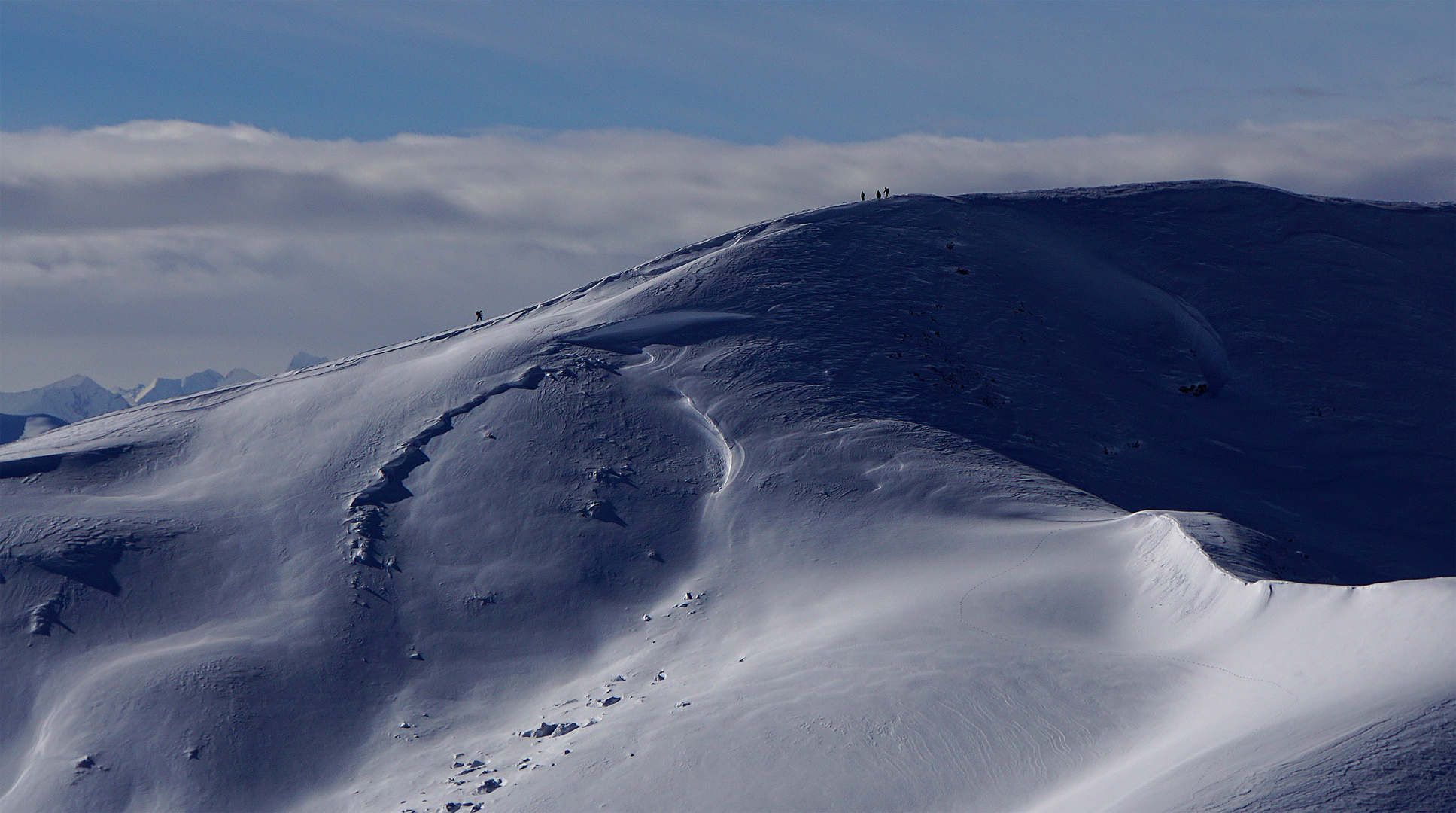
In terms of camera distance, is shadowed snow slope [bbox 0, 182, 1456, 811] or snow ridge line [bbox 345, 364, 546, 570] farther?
snow ridge line [bbox 345, 364, 546, 570]

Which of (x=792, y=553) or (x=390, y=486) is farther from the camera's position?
(x=390, y=486)

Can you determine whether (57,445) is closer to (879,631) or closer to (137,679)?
(137,679)

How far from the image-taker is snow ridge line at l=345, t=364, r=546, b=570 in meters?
22.7

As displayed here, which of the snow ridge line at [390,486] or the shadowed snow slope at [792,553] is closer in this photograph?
the shadowed snow slope at [792,553]

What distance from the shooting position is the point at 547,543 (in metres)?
23.1

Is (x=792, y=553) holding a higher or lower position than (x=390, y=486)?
lower

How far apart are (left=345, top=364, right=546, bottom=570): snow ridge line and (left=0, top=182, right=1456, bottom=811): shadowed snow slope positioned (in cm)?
13

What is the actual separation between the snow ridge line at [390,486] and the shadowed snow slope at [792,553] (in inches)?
5.0

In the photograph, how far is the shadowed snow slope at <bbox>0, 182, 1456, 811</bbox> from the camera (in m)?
14.7

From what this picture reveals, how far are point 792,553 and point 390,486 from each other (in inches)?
361

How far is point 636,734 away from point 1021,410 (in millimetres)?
16042

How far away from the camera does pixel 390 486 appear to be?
24.4 m

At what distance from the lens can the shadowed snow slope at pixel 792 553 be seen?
14.7 metres

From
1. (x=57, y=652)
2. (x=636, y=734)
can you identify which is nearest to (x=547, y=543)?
(x=636, y=734)
